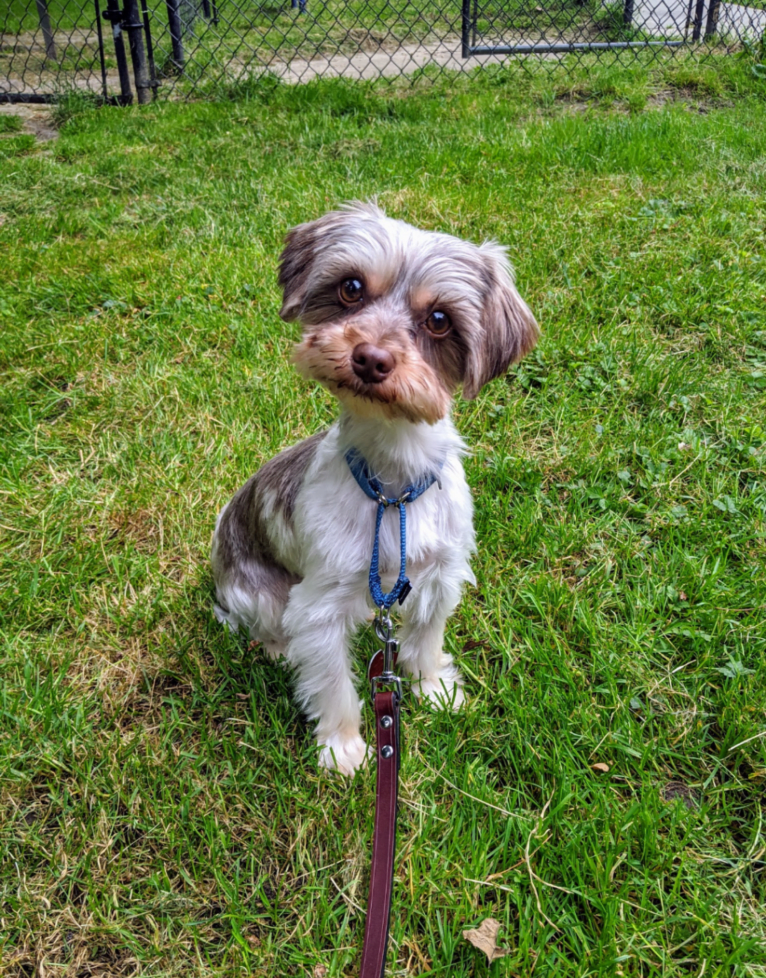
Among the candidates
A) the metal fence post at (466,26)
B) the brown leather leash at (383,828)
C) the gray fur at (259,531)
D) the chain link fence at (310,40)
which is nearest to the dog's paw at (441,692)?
the brown leather leash at (383,828)

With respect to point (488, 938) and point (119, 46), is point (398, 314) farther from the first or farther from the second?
point (119, 46)

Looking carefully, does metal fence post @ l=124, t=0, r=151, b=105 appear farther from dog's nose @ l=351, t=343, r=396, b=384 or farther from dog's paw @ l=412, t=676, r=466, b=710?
dog's paw @ l=412, t=676, r=466, b=710

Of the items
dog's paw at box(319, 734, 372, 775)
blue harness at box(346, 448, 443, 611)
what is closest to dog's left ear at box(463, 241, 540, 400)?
blue harness at box(346, 448, 443, 611)

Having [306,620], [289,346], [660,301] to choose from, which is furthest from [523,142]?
[306,620]

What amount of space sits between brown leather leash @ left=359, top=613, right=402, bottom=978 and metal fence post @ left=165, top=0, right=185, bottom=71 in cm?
1030

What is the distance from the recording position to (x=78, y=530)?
393cm

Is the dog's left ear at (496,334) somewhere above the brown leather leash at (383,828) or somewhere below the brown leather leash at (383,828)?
above

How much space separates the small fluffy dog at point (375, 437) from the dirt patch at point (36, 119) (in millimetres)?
8095

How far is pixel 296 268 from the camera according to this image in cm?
273

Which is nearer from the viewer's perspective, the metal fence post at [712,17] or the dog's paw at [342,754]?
the dog's paw at [342,754]

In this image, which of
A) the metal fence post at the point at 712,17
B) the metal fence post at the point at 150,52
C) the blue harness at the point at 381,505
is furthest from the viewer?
the metal fence post at the point at 712,17

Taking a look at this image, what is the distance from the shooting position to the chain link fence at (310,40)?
10.0 m

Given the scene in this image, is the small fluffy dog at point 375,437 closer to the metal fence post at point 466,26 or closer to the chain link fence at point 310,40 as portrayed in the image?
the chain link fence at point 310,40

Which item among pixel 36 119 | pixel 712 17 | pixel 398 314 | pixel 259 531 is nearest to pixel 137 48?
pixel 36 119
